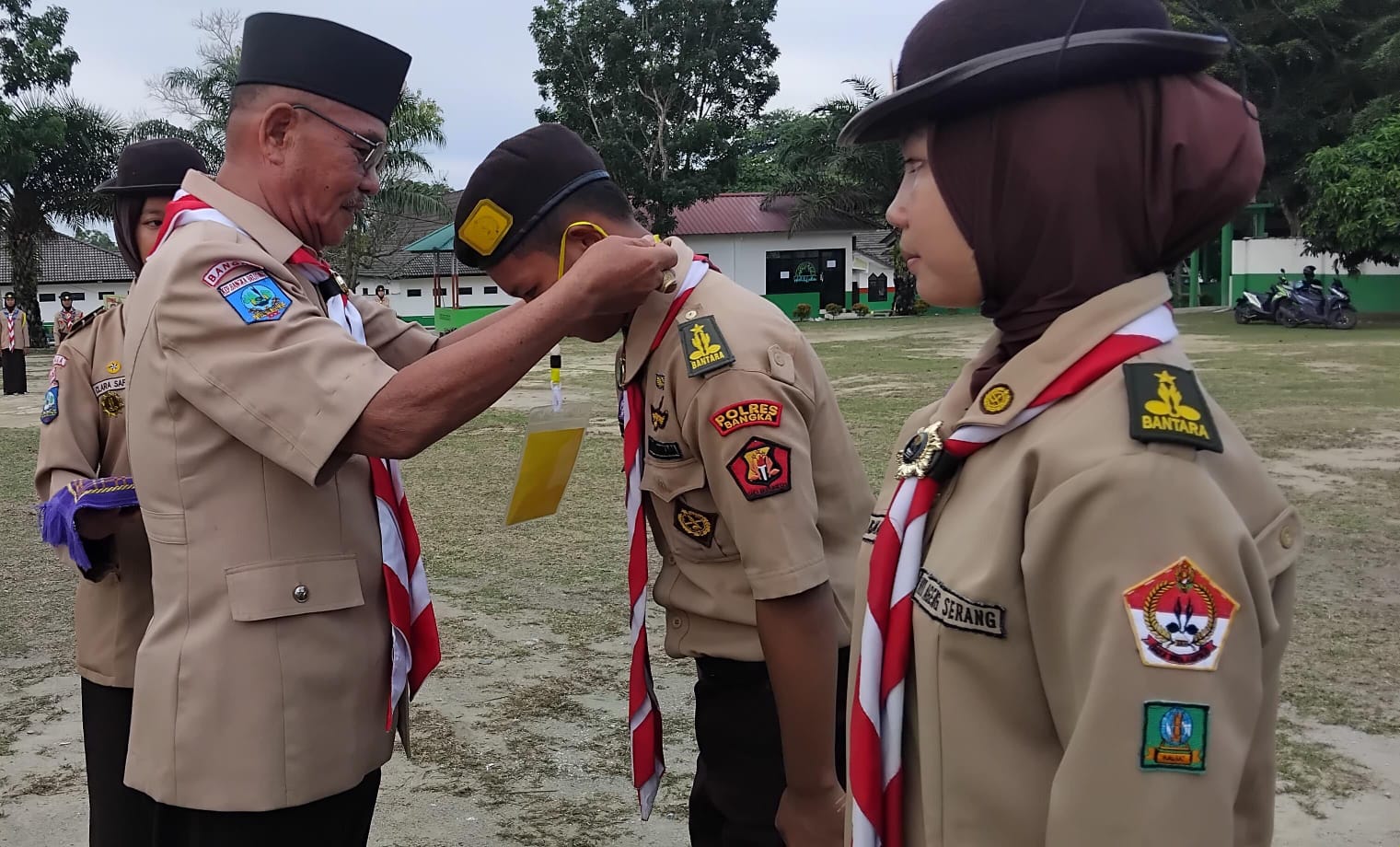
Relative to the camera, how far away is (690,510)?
2211 mm

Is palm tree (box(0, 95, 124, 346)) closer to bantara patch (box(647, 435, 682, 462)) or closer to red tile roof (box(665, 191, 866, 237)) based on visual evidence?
red tile roof (box(665, 191, 866, 237))

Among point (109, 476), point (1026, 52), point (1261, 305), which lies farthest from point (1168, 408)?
point (1261, 305)

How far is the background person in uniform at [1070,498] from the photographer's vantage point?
3.54 ft

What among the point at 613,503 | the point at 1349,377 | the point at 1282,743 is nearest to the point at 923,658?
the point at 1282,743

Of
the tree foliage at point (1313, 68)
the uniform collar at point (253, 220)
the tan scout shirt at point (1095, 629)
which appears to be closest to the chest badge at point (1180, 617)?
the tan scout shirt at point (1095, 629)

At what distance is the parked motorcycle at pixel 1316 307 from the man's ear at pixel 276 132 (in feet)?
80.7

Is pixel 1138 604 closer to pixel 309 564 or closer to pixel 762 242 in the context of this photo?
pixel 309 564

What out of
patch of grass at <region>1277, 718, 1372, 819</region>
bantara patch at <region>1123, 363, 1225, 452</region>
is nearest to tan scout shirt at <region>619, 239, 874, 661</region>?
bantara patch at <region>1123, 363, 1225, 452</region>

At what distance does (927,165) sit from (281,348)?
1083 millimetres

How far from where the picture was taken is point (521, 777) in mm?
3830

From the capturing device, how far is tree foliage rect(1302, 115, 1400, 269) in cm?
2245

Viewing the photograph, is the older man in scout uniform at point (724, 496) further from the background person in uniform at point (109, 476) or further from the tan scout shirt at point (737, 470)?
the background person in uniform at point (109, 476)

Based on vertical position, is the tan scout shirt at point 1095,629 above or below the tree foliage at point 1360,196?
below

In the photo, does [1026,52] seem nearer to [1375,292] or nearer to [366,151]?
[366,151]
